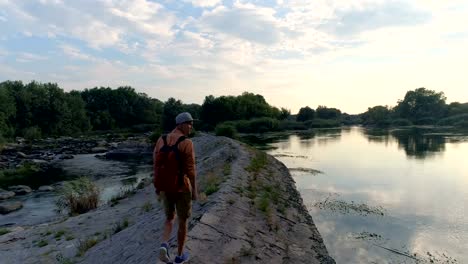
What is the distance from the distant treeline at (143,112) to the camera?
291ft

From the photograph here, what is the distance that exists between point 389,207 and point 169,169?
1692 centimetres

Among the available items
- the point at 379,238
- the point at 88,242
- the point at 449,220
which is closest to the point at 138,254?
the point at 88,242

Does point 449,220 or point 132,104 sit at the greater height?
point 132,104

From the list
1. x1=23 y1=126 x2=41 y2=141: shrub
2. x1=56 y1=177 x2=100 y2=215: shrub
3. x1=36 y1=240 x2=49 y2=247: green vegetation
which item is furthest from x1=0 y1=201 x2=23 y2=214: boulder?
x1=23 y1=126 x2=41 y2=141: shrub

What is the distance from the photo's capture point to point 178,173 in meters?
7.02

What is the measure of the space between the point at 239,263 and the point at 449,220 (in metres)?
13.5

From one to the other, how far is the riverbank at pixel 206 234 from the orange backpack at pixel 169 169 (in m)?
2.17

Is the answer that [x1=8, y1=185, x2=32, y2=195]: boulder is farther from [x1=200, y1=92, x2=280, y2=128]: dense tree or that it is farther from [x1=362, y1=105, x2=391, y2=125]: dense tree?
[x1=362, y1=105, x2=391, y2=125]: dense tree

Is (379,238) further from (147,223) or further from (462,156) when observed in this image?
(462,156)

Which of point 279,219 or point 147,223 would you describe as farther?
point 279,219

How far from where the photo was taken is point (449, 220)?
18125mm

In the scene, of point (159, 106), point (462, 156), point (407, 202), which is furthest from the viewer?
point (159, 106)

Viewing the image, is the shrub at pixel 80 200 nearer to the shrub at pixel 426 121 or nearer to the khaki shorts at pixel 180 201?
the khaki shorts at pixel 180 201

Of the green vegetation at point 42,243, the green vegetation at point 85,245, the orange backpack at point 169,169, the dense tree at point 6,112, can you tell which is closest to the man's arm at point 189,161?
the orange backpack at point 169,169
